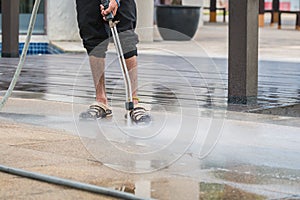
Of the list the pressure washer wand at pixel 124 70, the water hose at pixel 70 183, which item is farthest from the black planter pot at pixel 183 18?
the water hose at pixel 70 183

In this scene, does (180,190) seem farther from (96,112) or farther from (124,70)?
(96,112)

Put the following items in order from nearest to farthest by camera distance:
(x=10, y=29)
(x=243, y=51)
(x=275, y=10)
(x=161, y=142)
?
(x=161, y=142)
(x=243, y=51)
(x=10, y=29)
(x=275, y=10)

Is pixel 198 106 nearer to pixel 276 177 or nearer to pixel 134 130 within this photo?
pixel 134 130

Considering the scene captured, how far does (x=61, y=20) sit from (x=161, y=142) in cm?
1252

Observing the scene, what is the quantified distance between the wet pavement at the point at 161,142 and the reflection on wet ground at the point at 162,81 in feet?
0.06

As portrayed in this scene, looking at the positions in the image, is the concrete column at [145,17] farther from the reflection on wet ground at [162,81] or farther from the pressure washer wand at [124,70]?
the pressure washer wand at [124,70]

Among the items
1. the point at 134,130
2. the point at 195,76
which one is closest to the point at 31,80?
the point at 195,76

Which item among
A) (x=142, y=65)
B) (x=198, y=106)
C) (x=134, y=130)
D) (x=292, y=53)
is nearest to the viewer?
(x=134, y=130)

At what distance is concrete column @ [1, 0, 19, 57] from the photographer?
Result: 12.6 m

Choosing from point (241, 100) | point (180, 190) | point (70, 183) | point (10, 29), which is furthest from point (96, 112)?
point (10, 29)

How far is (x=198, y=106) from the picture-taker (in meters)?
7.14

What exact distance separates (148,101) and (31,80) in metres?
2.39

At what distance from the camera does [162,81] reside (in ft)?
30.6

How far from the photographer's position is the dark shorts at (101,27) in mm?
6105
